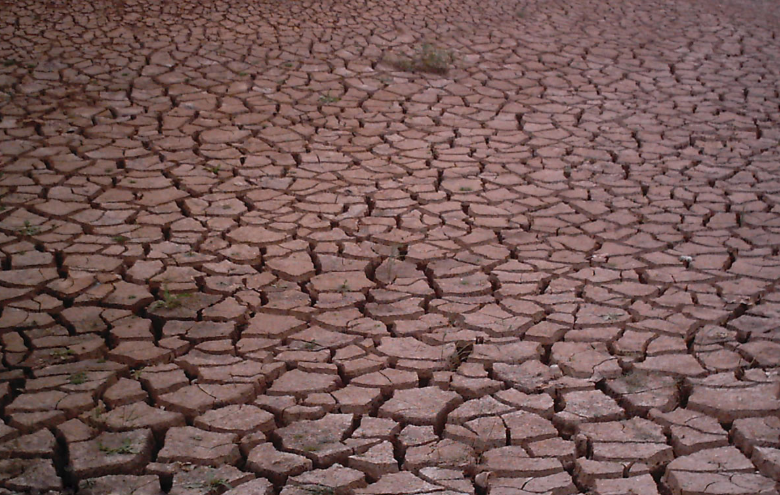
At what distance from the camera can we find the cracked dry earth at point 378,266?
8.73ft

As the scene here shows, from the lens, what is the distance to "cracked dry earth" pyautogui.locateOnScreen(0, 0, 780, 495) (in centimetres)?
266

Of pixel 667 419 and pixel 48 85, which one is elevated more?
pixel 667 419

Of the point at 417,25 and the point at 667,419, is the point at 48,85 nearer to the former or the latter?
the point at 417,25

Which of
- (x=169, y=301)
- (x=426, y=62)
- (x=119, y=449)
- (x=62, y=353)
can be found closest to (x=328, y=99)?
(x=426, y=62)

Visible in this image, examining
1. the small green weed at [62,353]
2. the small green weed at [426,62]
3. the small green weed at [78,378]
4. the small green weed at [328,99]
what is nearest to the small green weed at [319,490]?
the small green weed at [78,378]

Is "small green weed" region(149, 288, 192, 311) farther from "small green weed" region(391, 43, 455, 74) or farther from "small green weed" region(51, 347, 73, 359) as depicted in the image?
"small green weed" region(391, 43, 455, 74)

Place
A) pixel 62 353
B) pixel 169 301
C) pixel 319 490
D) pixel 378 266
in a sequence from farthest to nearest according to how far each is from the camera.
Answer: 1. pixel 378 266
2. pixel 169 301
3. pixel 62 353
4. pixel 319 490

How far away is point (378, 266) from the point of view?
3.79 m

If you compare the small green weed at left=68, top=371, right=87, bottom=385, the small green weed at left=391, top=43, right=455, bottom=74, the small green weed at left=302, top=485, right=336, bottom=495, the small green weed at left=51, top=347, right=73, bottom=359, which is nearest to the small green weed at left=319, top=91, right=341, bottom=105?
the small green weed at left=391, top=43, right=455, bottom=74

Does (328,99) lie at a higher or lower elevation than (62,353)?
higher

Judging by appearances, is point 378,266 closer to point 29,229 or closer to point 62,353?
point 62,353

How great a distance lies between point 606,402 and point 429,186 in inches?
76.1

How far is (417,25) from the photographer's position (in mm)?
7461

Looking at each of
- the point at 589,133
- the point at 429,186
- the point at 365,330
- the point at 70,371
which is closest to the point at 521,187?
the point at 429,186
